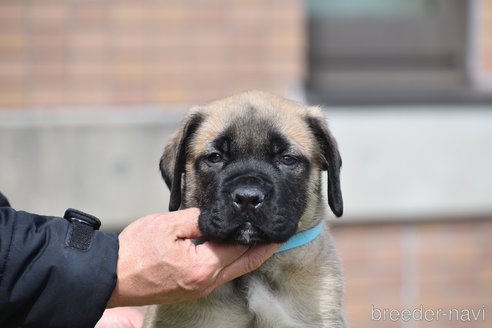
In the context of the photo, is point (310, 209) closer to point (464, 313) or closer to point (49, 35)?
point (49, 35)

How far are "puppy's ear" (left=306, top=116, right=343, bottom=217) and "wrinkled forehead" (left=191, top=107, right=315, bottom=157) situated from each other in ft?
0.17

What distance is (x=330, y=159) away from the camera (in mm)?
A: 4055

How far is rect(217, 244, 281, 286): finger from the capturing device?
3457 mm

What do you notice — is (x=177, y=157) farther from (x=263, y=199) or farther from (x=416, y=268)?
(x=416, y=268)

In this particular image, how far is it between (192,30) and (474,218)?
8.49 feet

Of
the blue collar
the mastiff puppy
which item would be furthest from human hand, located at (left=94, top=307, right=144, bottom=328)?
the blue collar

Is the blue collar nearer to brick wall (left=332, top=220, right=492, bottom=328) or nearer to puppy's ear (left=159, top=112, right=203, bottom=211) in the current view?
puppy's ear (left=159, top=112, right=203, bottom=211)

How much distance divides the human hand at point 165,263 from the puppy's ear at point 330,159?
2.32 ft

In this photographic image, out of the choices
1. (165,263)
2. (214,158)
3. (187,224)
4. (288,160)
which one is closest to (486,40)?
(288,160)

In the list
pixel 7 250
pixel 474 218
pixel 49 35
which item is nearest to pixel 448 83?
pixel 474 218

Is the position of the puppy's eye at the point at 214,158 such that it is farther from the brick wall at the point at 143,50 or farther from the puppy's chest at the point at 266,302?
the brick wall at the point at 143,50

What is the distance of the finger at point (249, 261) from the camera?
346cm

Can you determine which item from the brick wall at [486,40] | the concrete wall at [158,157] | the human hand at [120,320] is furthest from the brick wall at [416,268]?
the human hand at [120,320]

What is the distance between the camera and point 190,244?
11.0 feet
